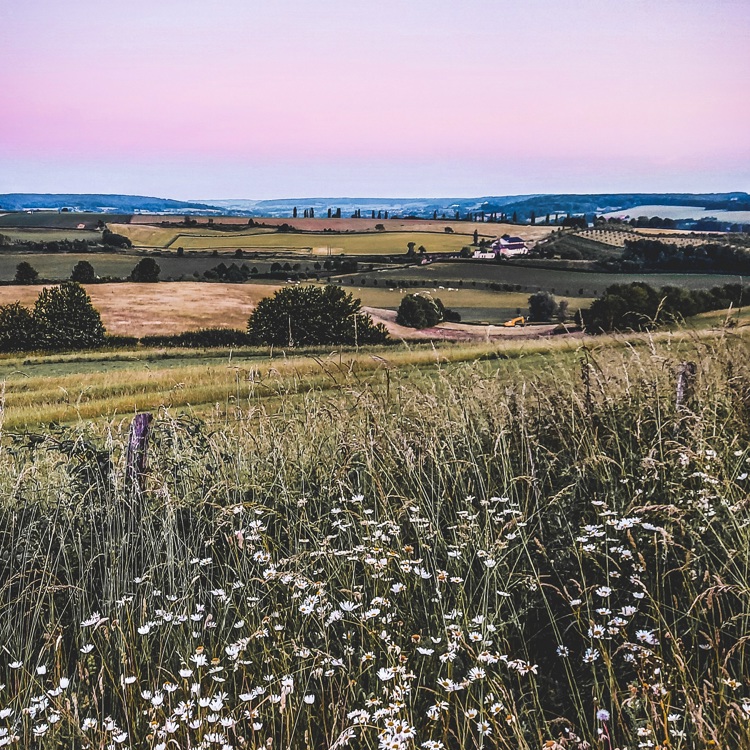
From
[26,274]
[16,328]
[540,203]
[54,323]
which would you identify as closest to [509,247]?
[540,203]

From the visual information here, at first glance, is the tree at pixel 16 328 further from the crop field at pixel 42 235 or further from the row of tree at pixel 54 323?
the crop field at pixel 42 235

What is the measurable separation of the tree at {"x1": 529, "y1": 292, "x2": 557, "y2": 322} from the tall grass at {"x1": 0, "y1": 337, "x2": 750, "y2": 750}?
13.7 feet

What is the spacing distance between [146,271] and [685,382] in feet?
20.1

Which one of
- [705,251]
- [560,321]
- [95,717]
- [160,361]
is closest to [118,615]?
[95,717]

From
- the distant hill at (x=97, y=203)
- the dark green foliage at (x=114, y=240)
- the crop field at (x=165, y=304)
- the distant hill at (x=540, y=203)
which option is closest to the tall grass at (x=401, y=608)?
the crop field at (x=165, y=304)

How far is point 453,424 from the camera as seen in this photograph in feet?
19.0

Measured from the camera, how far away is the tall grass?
2816 millimetres

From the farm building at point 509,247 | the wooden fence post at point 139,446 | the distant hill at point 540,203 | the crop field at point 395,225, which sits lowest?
the wooden fence post at point 139,446

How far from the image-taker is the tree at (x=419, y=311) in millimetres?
9555

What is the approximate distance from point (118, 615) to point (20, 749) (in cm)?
70

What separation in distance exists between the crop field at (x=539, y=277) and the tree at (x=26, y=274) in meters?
4.15

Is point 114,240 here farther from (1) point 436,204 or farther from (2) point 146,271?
(1) point 436,204

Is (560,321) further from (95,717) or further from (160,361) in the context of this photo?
(95,717)

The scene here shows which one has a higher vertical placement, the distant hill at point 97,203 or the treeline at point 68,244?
the distant hill at point 97,203
